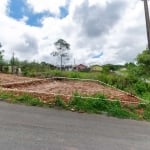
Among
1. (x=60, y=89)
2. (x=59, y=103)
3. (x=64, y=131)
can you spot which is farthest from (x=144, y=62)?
(x=64, y=131)

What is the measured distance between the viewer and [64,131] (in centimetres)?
750

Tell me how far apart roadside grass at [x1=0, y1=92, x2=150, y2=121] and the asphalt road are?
466mm

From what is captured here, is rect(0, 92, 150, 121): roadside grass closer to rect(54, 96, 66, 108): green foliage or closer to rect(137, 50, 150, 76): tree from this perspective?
rect(54, 96, 66, 108): green foliage

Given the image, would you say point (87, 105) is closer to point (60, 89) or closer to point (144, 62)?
point (60, 89)

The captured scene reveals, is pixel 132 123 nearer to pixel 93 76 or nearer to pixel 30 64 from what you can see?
pixel 93 76

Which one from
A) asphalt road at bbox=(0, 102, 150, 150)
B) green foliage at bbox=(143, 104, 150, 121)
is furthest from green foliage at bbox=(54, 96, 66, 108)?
green foliage at bbox=(143, 104, 150, 121)

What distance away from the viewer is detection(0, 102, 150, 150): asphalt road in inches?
254

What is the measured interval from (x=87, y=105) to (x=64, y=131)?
3109 mm

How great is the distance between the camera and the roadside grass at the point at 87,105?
10.3 metres

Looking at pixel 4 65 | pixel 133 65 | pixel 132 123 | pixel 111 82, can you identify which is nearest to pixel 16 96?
pixel 132 123

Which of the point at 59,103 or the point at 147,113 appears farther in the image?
the point at 147,113

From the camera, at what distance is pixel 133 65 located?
24094 millimetres

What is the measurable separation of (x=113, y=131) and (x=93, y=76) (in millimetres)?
12882

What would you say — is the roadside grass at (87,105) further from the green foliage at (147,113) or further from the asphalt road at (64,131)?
the asphalt road at (64,131)
